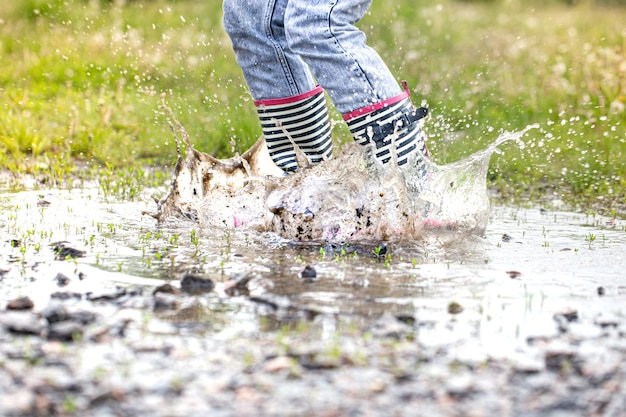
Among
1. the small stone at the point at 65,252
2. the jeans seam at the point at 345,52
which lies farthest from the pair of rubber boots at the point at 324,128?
the small stone at the point at 65,252

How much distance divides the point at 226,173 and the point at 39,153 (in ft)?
7.02

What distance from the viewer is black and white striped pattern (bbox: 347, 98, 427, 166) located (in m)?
4.15

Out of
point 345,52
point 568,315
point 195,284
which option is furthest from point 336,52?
point 568,315

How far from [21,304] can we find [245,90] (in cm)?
526

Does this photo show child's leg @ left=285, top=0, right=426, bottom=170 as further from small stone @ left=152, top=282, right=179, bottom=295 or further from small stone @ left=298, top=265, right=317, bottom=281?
small stone @ left=152, top=282, right=179, bottom=295

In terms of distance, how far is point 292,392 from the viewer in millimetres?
2285

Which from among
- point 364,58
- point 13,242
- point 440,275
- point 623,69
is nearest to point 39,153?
point 13,242

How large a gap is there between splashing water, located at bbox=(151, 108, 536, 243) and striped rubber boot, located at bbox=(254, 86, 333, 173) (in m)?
0.24

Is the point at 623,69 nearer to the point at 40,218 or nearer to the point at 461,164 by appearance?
the point at 461,164

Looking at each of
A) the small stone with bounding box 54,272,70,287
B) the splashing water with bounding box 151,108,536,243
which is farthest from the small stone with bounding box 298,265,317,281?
the small stone with bounding box 54,272,70,287

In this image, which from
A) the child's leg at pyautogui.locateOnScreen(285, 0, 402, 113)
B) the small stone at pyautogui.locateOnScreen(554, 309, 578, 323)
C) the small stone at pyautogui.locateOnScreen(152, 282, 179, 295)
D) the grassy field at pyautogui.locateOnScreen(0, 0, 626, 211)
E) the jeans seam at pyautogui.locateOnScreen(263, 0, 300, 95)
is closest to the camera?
the small stone at pyautogui.locateOnScreen(554, 309, 578, 323)

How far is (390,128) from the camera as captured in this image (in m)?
4.16

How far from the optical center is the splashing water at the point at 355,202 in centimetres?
423

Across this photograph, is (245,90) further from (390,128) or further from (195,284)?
(195,284)
